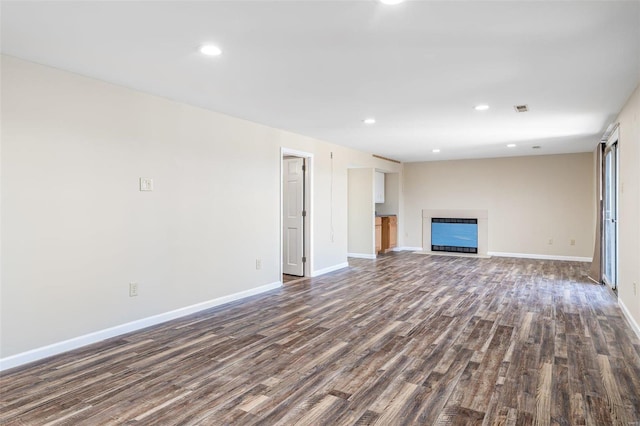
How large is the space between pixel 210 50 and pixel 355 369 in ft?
8.06

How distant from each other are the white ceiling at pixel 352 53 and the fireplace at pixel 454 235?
4.70 meters

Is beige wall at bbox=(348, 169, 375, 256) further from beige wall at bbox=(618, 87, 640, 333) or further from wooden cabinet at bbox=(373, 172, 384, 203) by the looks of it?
beige wall at bbox=(618, 87, 640, 333)

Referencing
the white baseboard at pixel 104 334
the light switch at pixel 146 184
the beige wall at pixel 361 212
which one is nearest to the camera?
the white baseboard at pixel 104 334

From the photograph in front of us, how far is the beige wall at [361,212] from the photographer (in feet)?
27.7

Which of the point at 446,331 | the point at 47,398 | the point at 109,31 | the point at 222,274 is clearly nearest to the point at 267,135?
the point at 222,274

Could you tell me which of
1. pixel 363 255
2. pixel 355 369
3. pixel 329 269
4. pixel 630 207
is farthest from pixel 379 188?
pixel 355 369

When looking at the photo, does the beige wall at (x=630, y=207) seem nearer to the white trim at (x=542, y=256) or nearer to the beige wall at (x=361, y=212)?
the white trim at (x=542, y=256)

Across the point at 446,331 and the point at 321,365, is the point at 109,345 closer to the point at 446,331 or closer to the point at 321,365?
the point at 321,365

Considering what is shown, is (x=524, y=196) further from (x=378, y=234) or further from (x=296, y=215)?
(x=296, y=215)

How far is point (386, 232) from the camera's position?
942cm

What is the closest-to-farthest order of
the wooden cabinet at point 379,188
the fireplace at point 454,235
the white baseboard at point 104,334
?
the white baseboard at point 104,334
the fireplace at point 454,235
the wooden cabinet at point 379,188

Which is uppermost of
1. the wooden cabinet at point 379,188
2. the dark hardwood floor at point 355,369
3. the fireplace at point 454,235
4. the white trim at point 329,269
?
the wooden cabinet at point 379,188

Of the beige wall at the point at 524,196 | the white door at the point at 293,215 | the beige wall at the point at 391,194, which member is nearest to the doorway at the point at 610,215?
the beige wall at the point at 524,196

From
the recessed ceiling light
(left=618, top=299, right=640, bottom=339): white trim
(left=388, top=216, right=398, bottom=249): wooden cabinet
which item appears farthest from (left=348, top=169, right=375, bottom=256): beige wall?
the recessed ceiling light
